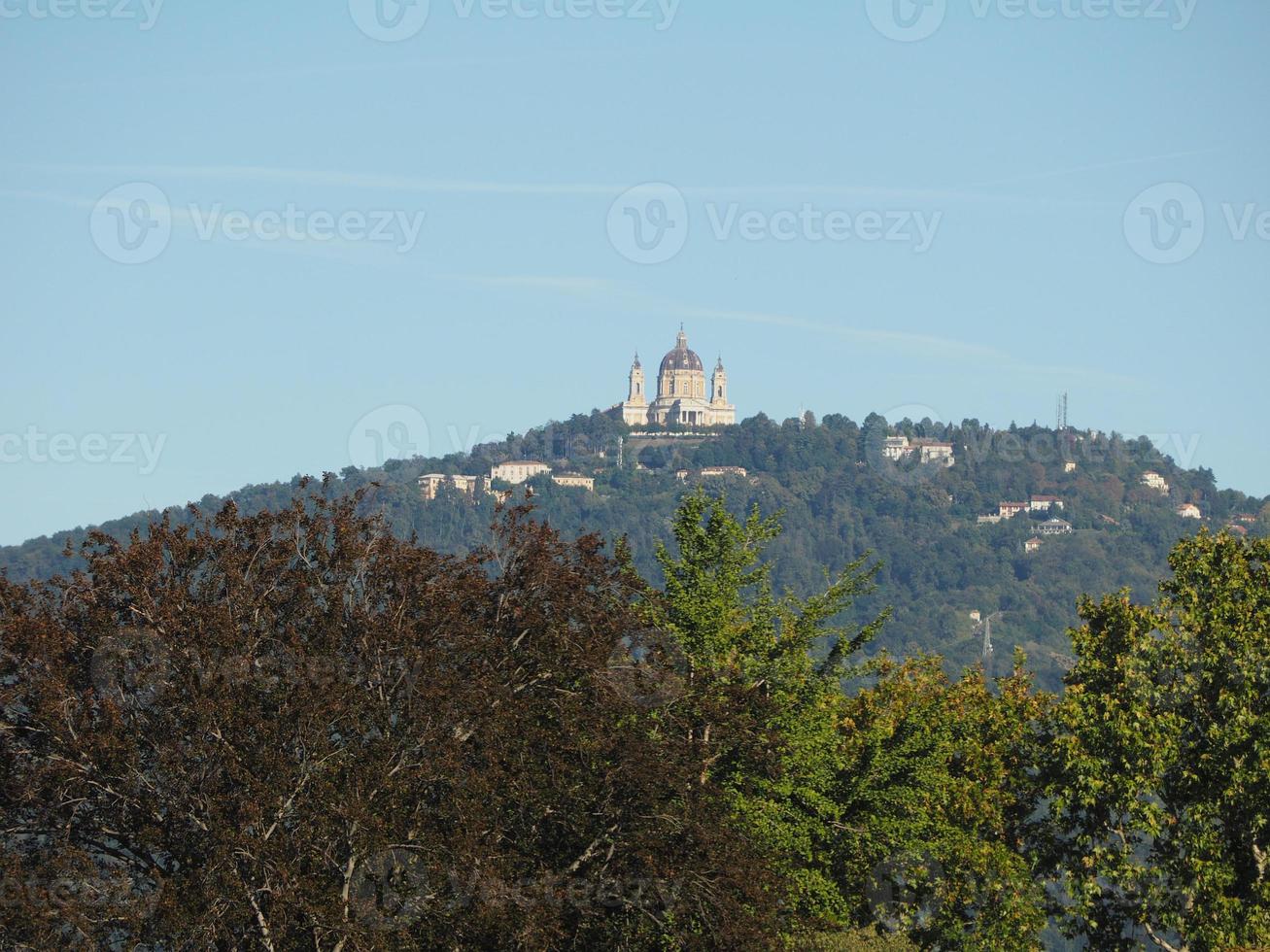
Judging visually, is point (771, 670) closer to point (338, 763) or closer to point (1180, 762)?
point (1180, 762)

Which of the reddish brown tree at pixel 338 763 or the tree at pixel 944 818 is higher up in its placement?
the reddish brown tree at pixel 338 763

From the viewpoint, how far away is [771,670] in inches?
1334

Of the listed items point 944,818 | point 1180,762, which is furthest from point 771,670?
point 1180,762

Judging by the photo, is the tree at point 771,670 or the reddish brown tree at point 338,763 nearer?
the reddish brown tree at point 338,763

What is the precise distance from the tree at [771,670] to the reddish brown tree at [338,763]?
378 centimetres

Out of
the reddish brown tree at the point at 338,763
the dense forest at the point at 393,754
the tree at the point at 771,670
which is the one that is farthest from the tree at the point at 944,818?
the reddish brown tree at the point at 338,763

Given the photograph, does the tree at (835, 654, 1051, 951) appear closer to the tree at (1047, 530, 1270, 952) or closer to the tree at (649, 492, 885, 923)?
the tree at (649, 492, 885, 923)

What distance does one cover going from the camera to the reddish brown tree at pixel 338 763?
23734 mm

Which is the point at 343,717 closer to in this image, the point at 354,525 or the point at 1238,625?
the point at 354,525

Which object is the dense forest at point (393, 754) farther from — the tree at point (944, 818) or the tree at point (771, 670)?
the tree at point (944, 818)

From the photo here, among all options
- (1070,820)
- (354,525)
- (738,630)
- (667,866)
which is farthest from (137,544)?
(1070,820)

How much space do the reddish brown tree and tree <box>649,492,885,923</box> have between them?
3784mm

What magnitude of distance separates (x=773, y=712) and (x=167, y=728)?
10.1 metres

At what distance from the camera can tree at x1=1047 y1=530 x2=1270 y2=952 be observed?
35312 millimetres
